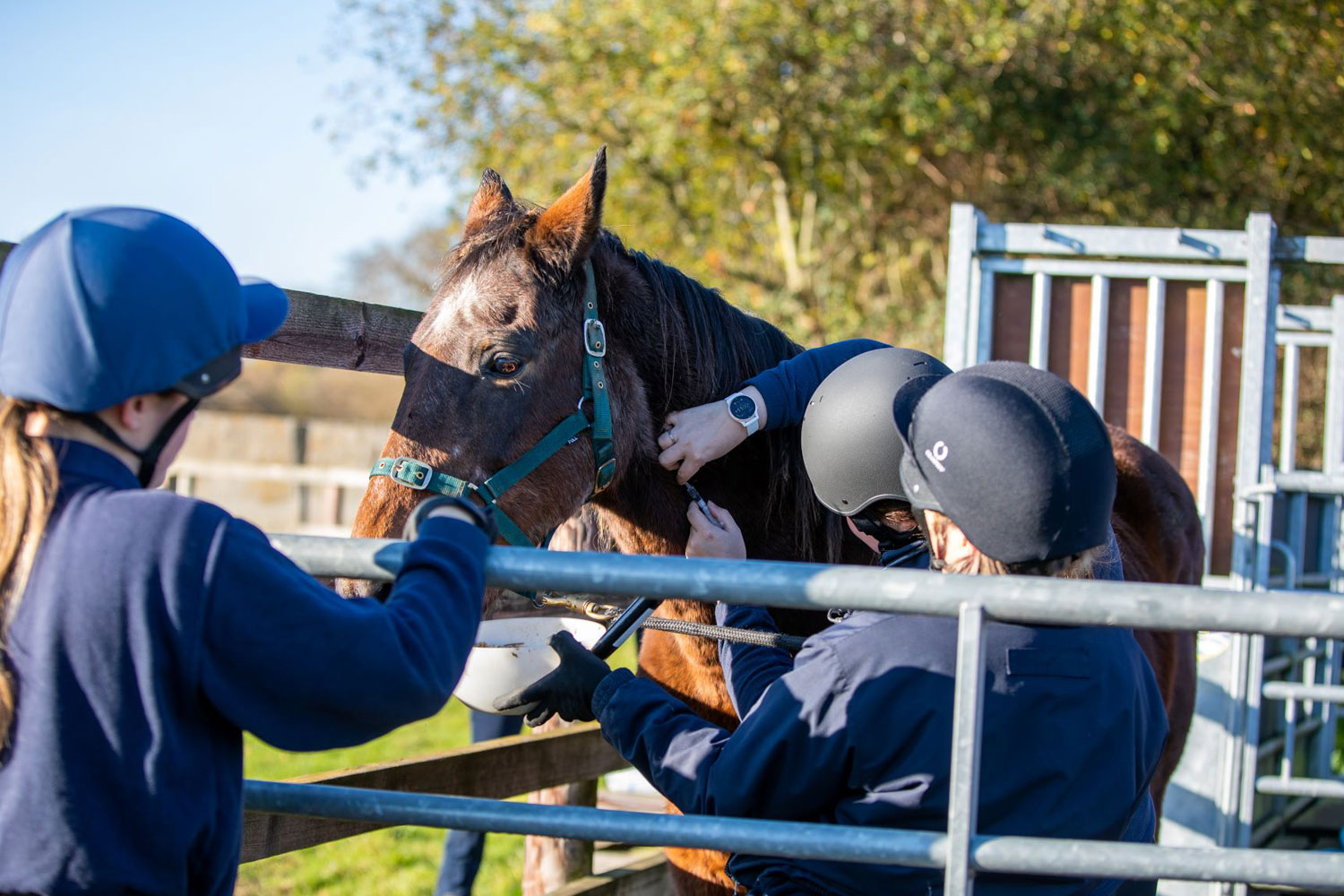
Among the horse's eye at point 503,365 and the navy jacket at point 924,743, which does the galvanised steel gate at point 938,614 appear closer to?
the navy jacket at point 924,743

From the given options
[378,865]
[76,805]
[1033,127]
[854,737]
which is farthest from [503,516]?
[1033,127]

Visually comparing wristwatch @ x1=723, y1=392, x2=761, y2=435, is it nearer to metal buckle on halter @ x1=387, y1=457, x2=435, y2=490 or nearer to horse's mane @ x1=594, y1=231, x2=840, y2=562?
horse's mane @ x1=594, y1=231, x2=840, y2=562

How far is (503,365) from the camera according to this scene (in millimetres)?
2199

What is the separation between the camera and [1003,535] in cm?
149

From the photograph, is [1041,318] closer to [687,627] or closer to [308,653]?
[687,627]

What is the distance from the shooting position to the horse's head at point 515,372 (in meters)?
2.11

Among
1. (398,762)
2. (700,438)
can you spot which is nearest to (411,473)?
(700,438)

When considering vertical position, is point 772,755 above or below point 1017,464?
below

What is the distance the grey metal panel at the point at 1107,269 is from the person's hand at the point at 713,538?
230 cm

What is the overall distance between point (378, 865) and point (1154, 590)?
452 centimetres

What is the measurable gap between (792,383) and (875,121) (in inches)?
307

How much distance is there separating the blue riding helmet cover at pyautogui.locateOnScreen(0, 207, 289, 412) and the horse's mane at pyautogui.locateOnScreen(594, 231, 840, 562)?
126cm

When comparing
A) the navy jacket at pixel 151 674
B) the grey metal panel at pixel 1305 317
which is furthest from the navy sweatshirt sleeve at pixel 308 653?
the grey metal panel at pixel 1305 317

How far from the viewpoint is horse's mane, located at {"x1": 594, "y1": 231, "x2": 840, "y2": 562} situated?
8.10 feet
